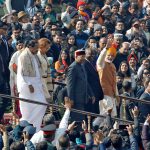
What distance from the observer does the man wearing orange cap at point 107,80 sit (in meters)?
23.6

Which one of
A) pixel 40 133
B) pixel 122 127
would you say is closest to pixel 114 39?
pixel 122 127

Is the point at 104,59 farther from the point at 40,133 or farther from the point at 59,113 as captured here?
the point at 40,133

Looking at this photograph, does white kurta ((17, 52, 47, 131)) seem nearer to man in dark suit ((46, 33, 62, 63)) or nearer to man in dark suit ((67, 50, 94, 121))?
man in dark suit ((67, 50, 94, 121))

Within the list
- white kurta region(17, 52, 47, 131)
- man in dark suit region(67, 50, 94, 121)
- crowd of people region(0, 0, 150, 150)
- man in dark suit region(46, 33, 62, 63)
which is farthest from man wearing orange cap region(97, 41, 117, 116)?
man in dark suit region(46, 33, 62, 63)

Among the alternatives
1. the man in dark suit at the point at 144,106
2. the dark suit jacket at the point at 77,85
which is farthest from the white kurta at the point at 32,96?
the man in dark suit at the point at 144,106

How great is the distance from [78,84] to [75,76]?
0.17 meters

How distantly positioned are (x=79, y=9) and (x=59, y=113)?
8.61 metres

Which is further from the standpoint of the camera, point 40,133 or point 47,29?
point 47,29

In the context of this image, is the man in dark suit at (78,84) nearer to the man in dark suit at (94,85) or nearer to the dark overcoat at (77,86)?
the dark overcoat at (77,86)

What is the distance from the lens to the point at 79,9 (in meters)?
32.1

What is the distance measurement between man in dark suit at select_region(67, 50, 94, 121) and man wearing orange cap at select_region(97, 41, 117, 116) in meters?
0.45

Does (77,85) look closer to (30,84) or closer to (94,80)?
(94,80)

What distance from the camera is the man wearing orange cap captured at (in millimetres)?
23609

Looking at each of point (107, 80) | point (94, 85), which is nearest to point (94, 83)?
point (94, 85)
